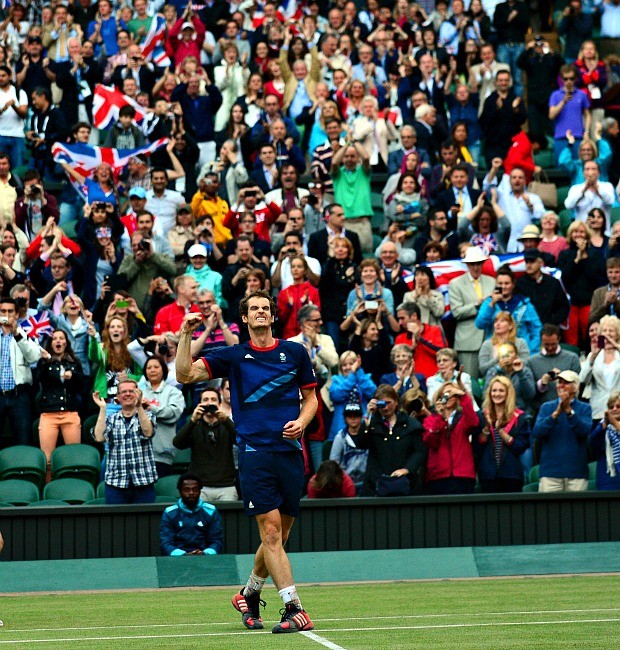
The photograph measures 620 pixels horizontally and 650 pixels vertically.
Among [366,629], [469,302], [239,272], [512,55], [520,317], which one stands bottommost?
[366,629]

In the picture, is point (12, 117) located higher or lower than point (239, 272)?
higher

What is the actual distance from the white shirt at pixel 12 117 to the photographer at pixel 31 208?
7.07 feet

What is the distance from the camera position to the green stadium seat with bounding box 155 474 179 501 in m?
15.4

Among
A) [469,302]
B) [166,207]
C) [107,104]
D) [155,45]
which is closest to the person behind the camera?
[469,302]

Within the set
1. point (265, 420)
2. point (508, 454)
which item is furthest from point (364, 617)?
point (508, 454)

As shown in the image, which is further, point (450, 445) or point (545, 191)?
point (545, 191)

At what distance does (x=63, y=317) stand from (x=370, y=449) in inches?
173

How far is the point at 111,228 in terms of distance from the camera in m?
18.8

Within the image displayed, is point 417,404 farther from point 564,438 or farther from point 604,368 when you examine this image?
point 604,368

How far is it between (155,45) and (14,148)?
3886 millimetres

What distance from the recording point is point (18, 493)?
15.2 meters

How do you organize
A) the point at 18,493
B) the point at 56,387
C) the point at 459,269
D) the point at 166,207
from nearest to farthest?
the point at 18,493
the point at 56,387
the point at 459,269
the point at 166,207

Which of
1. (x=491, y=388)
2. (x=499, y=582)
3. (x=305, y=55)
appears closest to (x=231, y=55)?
(x=305, y=55)

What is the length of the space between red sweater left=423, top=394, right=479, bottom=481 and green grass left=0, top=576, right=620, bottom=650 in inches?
74.3
